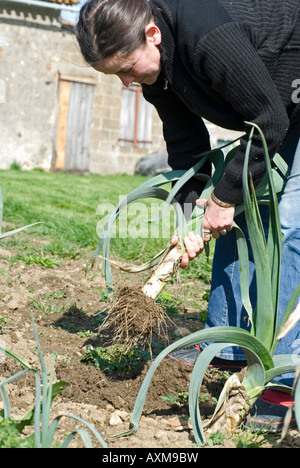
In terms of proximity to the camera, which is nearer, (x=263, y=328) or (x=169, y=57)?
(x=263, y=328)

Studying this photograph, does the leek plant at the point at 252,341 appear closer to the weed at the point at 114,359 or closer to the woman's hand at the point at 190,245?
the woman's hand at the point at 190,245

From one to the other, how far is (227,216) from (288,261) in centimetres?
29

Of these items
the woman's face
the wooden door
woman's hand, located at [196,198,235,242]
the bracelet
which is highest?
the wooden door

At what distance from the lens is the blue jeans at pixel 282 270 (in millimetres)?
2148

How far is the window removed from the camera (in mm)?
13484

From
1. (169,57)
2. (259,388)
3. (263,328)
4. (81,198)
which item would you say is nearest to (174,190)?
(169,57)

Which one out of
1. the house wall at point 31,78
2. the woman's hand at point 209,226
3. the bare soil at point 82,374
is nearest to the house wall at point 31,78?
the house wall at point 31,78

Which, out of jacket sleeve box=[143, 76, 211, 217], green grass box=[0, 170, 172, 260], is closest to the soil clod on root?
jacket sleeve box=[143, 76, 211, 217]

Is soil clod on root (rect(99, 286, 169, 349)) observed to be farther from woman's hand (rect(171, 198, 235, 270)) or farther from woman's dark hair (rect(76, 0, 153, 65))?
woman's dark hair (rect(76, 0, 153, 65))

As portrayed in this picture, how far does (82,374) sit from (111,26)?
124 centimetres

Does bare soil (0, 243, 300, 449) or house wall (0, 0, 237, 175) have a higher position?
house wall (0, 0, 237, 175)

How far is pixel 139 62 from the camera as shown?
79.1 inches
